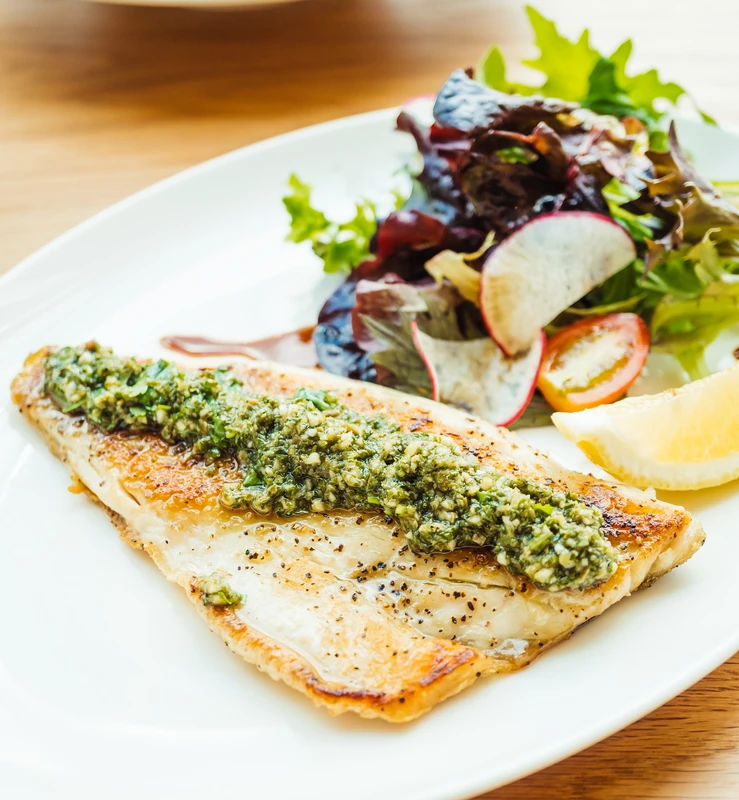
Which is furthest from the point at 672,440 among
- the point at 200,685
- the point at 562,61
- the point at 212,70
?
the point at 212,70

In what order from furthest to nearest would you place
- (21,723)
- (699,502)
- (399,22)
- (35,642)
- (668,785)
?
(399,22) → (699,502) → (35,642) → (21,723) → (668,785)

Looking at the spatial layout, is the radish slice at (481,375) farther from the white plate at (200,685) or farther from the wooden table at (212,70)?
the wooden table at (212,70)

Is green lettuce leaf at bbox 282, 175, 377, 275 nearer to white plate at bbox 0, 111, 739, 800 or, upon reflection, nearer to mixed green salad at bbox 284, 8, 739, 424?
mixed green salad at bbox 284, 8, 739, 424

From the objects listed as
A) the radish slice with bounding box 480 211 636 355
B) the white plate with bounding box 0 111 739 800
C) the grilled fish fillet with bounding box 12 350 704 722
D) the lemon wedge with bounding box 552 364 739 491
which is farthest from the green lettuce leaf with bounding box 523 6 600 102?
the grilled fish fillet with bounding box 12 350 704 722

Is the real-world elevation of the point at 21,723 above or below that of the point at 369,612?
below

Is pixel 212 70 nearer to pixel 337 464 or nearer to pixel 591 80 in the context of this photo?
pixel 591 80

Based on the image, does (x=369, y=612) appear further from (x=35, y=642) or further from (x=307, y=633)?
(x=35, y=642)

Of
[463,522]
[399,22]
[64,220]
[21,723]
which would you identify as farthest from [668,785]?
[399,22]
